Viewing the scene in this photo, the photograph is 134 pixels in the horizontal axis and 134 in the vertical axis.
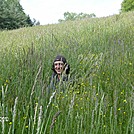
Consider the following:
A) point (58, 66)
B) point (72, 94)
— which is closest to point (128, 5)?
point (58, 66)

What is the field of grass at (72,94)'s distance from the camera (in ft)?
6.20

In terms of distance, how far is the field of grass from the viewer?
1891 millimetres

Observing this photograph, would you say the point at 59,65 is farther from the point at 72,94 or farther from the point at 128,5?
the point at 128,5

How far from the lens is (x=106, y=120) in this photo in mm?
2293

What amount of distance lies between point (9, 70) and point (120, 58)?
4.60ft

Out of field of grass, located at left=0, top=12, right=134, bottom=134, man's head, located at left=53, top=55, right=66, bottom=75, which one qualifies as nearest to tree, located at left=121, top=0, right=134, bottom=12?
field of grass, located at left=0, top=12, right=134, bottom=134

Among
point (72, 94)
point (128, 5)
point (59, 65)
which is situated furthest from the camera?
point (128, 5)

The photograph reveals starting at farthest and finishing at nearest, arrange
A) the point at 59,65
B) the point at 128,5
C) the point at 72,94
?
the point at 128,5, the point at 59,65, the point at 72,94

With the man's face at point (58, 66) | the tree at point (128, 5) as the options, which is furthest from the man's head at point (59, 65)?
the tree at point (128, 5)

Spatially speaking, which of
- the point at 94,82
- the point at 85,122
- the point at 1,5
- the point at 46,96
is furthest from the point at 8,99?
the point at 1,5

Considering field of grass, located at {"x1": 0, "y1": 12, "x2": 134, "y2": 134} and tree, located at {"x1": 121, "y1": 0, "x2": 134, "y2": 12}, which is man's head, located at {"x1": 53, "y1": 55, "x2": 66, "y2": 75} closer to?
field of grass, located at {"x1": 0, "y1": 12, "x2": 134, "y2": 134}

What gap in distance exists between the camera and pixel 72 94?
2.62 meters

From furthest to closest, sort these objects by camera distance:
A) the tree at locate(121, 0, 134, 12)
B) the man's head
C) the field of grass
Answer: the tree at locate(121, 0, 134, 12) < the man's head < the field of grass

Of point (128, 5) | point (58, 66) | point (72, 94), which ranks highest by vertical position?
point (128, 5)
